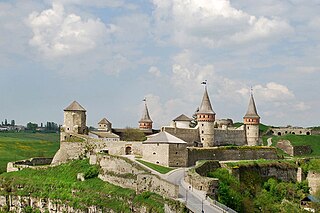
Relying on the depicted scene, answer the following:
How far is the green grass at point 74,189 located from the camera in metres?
40.7

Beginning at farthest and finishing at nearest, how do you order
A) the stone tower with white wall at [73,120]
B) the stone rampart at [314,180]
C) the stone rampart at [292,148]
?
the stone rampart at [292,148]
the stone tower with white wall at [73,120]
the stone rampart at [314,180]

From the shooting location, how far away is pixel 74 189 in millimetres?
49250

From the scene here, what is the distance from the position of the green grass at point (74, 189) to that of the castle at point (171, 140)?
4.85m

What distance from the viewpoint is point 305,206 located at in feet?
182

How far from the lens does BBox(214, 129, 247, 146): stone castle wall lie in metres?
75.0

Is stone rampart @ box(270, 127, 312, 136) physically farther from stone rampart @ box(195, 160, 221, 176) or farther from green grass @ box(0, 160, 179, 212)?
green grass @ box(0, 160, 179, 212)

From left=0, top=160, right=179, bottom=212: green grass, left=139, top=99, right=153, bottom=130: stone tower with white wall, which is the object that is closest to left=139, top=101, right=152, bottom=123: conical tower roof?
left=139, top=99, right=153, bottom=130: stone tower with white wall

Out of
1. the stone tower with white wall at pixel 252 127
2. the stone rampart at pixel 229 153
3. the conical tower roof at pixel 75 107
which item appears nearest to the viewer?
the stone rampart at pixel 229 153

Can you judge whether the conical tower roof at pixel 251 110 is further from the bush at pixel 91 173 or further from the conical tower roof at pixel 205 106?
the bush at pixel 91 173

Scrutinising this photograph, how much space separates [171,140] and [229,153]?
15755 millimetres

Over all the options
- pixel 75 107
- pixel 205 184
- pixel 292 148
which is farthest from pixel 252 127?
pixel 205 184

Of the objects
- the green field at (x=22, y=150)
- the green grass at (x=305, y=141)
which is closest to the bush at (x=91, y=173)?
the green field at (x=22, y=150)

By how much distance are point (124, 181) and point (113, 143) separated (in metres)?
17.5

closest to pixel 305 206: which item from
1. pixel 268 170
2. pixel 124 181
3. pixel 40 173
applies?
pixel 268 170
